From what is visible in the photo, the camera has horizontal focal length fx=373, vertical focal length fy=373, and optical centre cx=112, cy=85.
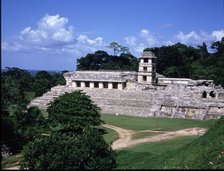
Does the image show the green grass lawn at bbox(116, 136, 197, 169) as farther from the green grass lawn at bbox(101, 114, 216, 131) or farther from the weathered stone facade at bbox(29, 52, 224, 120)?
the weathered stone facade at bbox(29, 52, 224, 120)

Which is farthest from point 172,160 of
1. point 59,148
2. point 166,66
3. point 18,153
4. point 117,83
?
point 166,66

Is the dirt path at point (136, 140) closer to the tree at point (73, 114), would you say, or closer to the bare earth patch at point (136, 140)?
the bare earth patch at point (136, 140)

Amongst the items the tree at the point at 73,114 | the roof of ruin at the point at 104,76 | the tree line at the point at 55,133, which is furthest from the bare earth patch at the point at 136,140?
the roof of ruin at the point at 104,76

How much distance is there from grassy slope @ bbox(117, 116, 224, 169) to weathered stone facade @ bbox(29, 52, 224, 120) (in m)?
18.1

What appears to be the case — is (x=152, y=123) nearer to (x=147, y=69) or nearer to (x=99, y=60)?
(x=147, y=69)

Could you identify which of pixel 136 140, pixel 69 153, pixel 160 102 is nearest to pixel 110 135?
pixel 136 140

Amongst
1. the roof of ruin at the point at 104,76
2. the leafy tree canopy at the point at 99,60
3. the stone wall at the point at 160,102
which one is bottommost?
the stone wall at the point at 160,102

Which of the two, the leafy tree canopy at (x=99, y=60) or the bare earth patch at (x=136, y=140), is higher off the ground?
the leafy tree canopy at (x=99, y=60)

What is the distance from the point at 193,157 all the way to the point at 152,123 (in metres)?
17.8

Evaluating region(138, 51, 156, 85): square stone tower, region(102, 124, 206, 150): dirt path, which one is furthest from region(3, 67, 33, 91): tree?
region(102, 124, 206, 150): dirt path

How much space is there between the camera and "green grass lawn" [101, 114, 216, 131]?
33588mm

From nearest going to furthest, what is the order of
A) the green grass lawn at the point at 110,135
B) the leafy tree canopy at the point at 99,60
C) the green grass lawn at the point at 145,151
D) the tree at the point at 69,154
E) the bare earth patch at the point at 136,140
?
the tree at the point at 69,154 → the green grass lawn at the point at 145,151 → the bare earth patch at the point at 136,140 → the green grass lawn at the point at 110,135 → the leafy tree canopy at the point at 99,60

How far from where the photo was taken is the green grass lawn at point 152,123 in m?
33.6

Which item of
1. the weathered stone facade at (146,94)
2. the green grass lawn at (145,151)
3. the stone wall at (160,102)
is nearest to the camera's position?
the green grass lawn at (145,151)
